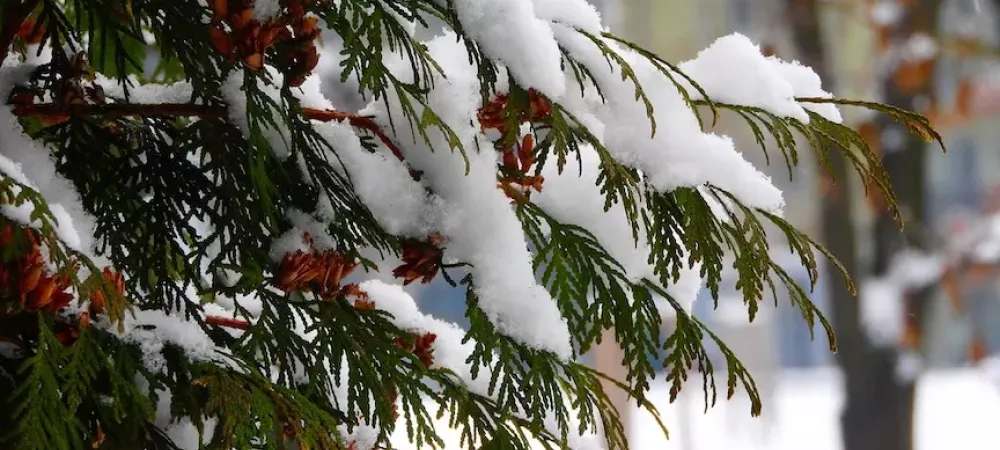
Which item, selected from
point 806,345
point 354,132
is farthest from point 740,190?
point 806,345

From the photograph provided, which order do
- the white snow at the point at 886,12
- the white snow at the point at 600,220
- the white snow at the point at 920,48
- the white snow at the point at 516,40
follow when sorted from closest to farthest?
the white snow at the point at 516,40 → the white snow at the point at 600,220 → the white snow at the point at 920,48 → the white snow at the point at 886,12

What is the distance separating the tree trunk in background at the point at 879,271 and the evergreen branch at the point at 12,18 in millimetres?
2843

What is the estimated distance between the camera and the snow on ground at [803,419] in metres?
6.43

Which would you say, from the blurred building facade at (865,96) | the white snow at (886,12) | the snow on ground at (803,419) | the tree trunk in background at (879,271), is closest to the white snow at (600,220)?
the blurred building facade at (865,96)

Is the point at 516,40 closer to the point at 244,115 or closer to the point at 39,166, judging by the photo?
the point at 244,115

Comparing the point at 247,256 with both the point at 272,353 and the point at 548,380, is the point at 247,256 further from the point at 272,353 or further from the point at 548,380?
the point at 548,380

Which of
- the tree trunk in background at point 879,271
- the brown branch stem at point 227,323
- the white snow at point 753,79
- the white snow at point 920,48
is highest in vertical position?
the white snow at point 920,48

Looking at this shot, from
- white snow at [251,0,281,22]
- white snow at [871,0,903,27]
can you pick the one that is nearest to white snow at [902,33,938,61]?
white snow at [871,0,903,27]

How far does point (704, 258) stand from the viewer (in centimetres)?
69

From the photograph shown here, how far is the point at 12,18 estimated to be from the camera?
2.32 feet

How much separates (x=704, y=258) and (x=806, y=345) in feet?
32.6

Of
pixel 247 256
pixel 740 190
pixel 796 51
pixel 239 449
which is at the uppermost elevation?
pixel 796 51

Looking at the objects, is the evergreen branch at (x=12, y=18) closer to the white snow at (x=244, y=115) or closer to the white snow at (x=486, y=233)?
the white snow at (x=244, y=115)

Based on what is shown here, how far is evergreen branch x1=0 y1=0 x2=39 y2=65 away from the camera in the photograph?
703 millimetres
